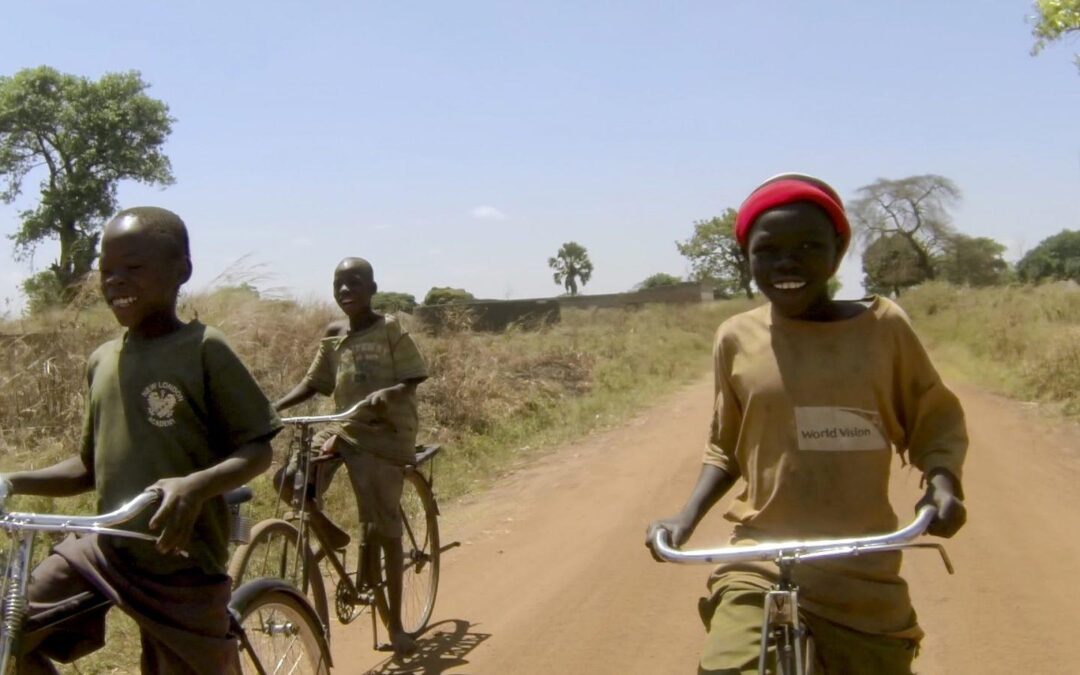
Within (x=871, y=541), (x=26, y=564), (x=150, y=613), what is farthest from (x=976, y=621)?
(x=26, y=564)

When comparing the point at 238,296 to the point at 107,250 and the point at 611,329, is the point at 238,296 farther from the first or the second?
the point at 611,329

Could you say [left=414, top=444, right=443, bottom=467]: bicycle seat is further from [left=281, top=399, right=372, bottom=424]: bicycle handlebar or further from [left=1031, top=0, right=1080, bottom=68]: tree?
[left=1031, top=0, right=1080, bottom=68]: tree

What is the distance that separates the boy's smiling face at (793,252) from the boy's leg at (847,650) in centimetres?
78

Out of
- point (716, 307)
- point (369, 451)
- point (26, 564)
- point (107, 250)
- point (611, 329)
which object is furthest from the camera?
point (716, 307)

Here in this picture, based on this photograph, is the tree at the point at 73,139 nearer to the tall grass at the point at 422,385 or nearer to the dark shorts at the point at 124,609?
the tall grass at the point at 422,385

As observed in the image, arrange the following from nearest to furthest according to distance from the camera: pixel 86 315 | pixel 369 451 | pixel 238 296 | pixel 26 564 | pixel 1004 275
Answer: pixel 26 564 → pixel 369 451 → pixel 86 315 → pixel 238 296 → pixel 1004 275

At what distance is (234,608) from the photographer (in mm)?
3596

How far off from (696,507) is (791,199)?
81 centimetres

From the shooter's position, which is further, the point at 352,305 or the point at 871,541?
the point at 352,305

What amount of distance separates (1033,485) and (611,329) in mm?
19582

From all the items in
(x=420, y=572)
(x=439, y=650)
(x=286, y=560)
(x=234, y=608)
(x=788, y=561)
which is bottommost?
(x=439, y=650)

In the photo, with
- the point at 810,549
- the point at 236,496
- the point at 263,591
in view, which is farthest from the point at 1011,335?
the point at 810,549

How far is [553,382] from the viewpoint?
1883 centimetres

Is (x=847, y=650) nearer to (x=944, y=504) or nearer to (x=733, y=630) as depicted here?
(x=733, y=630)
